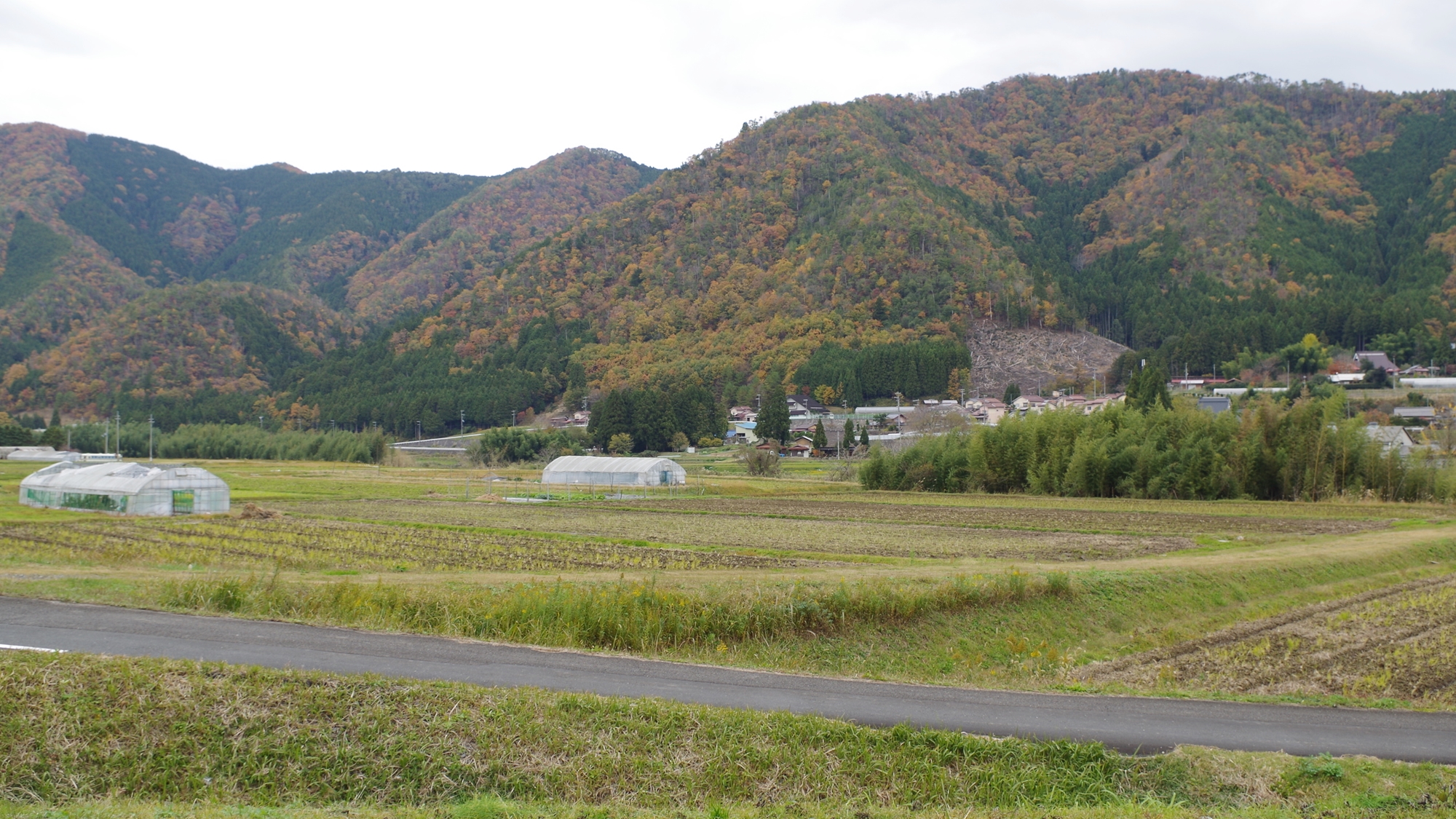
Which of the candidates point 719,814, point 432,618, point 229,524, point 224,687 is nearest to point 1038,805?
point 719,814

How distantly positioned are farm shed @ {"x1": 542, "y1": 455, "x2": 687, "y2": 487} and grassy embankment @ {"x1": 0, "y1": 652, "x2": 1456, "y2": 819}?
175 feet

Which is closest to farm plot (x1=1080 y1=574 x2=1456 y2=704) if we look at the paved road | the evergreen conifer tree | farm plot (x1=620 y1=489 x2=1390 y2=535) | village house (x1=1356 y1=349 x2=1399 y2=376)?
the paved road

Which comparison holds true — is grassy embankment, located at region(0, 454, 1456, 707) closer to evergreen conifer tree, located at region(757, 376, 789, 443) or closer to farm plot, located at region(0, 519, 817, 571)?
farm plot, located at region(0, 519, 817, 571)

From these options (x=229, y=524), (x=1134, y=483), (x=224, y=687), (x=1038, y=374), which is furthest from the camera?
(x=1038, y=374)

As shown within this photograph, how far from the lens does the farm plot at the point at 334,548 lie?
2394 centimetres

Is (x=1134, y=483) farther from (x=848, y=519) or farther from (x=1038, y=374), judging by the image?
(x=1038, y=374)

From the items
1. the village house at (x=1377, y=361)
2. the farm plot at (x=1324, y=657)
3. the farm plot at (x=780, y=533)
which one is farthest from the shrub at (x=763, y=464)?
the village house at (x=1377, y=361)

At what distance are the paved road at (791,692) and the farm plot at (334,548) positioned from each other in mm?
11212

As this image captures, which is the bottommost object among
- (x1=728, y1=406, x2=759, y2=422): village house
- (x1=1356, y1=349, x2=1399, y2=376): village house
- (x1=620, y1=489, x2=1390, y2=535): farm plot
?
(x1=620, y1=489, x2=1390, y2=535): farm plot

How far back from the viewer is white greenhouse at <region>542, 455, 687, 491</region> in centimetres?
6250

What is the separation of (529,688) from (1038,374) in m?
128

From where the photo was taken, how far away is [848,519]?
132 ft

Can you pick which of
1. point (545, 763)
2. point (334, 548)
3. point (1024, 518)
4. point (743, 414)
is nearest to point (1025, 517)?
point (1024, 518)

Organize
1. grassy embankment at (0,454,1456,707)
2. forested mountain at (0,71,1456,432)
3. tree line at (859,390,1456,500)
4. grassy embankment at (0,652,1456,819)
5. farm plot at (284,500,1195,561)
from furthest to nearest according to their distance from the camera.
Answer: forested mountain at (0,71,1456,432) → tree line at (859,390,1456,500) → farm plot at (284,500,1195,561) → grassy embankment at (0,454,1456,707) → grassy embankment at (0,652,1456,819)
